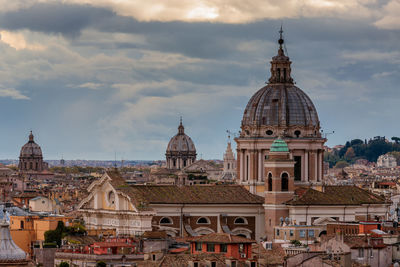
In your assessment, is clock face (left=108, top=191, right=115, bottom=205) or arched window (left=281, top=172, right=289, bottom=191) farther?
clock face (left=108, top=191, right=115, bottom=205)

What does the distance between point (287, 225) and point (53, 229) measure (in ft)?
40.1

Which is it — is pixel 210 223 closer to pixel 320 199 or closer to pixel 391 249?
pixel 320 199

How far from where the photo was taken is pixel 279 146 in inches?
2842

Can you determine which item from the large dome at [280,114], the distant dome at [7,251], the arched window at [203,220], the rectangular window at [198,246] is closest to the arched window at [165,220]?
the arched window at [203,220]

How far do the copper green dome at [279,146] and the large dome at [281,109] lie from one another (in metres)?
2.96

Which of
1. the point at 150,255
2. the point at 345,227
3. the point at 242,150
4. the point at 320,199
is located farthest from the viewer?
the point at 242,150

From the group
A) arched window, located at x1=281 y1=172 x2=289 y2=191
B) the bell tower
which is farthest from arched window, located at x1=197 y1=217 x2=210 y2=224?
arched window, located at x1=281 y1=172 x2=289 y2=191

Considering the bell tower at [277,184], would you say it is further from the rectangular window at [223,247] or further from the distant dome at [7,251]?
the distant dome at [7,251]

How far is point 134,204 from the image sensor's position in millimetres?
69938

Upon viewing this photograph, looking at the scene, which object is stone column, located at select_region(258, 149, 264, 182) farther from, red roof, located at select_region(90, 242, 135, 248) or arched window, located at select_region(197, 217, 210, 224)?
red roof, located at select_region(90, 242, 135, 248)

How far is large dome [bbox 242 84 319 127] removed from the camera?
75625 mm

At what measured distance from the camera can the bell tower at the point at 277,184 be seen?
2795 inches

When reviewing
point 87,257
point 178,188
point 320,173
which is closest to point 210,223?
point 178,188

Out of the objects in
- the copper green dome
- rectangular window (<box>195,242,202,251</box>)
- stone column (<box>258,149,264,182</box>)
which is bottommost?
rectangular window (<box>195,242,202,251</box>)
